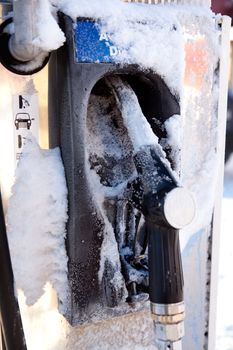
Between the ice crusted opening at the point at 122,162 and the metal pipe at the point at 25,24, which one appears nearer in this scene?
the metal pipe at the point at 25,24

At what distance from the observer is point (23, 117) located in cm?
70

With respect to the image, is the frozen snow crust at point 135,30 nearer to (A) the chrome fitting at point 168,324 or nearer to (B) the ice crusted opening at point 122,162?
(B) the ice crusted opening at point 122,162

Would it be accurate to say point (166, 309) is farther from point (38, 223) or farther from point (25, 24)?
point (25, 24)

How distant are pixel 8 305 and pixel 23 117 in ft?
0.77

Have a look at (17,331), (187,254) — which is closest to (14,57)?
(17,331)

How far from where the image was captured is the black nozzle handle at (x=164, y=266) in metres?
0.66

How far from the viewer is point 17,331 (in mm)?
658

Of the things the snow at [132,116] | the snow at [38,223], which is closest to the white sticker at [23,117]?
the snow at [38,223]

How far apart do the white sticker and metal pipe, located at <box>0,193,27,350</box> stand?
0.10 m

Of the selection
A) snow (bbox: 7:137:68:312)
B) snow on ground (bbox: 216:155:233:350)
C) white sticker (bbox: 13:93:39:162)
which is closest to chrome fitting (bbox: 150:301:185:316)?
snow (bbox: 7:137:68:312)

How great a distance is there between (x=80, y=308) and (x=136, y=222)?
0.45ft

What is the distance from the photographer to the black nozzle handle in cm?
66

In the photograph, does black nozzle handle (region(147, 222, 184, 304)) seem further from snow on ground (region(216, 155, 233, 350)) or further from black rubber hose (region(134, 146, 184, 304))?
snow on ground (region(216, 155, 233, 350))

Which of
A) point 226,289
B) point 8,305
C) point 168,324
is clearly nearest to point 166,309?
point 168,324
